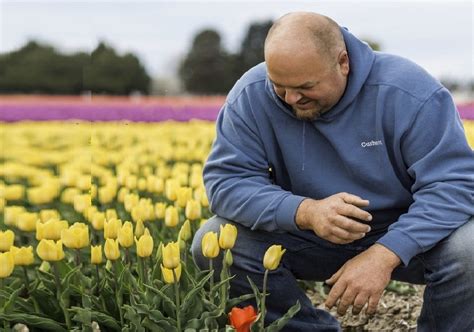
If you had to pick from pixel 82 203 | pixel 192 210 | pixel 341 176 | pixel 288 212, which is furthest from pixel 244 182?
pixel 82 203

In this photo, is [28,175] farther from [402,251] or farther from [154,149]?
[402,251]

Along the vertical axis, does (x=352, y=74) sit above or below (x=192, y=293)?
above

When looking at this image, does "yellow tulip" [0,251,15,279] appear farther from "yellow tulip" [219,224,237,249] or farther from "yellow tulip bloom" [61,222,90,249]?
"yellow tulip" [219,224,237,249]

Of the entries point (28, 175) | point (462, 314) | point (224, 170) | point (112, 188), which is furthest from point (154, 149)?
point (462, 314)

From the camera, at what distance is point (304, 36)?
6.91 feet

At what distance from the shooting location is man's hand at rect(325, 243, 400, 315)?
200 centimetres

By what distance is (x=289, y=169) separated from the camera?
7.82 ft

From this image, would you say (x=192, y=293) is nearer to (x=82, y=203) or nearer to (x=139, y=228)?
(x=139, y=228)

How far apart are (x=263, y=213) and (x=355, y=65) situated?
0.49 m

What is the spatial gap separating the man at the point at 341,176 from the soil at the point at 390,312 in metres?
0.41

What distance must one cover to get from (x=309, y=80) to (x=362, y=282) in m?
0.54

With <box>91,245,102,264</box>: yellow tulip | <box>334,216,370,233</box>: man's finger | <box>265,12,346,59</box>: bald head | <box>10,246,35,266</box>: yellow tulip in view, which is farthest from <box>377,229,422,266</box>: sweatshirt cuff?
<box>10,246,35,266</box>: yellow tulip

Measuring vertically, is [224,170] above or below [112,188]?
above

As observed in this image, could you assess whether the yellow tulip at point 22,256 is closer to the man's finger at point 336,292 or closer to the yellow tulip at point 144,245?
the yellow tulip at point 144,245
